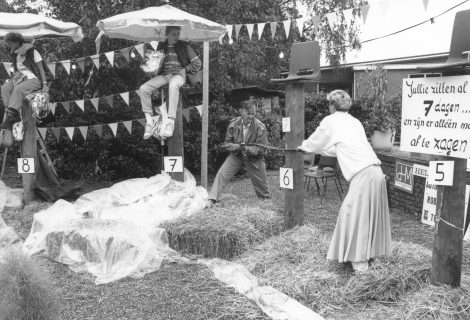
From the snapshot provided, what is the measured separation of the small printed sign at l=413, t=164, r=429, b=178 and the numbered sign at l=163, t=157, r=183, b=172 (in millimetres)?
3329

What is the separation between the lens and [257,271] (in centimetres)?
445

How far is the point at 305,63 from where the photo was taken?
527cm

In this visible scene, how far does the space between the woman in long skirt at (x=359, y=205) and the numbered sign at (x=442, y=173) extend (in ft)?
1.66

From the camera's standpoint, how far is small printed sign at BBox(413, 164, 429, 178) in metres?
6.87

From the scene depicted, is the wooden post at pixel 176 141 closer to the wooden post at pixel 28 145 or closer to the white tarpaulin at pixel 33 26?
the white tarpaulin at pixel 33 26

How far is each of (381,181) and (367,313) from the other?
1062 mm

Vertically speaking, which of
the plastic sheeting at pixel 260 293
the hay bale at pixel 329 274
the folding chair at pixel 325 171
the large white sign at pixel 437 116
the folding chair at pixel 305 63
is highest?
the folding chair at pixel 305 63

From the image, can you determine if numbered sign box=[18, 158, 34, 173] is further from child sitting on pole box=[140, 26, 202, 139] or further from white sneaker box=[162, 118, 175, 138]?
white sneaker box=[162, 118, 175, 138]

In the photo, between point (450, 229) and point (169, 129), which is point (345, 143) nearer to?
point (450, 229)

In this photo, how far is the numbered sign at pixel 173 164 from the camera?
6312 millimetres

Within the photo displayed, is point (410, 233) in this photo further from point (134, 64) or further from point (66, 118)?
point (66, 118)

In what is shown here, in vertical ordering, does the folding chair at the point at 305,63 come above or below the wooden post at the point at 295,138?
above

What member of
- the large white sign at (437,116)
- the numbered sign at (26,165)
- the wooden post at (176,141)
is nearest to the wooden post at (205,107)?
the wooden post at (176,141)

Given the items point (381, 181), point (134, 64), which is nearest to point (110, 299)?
point (381, 181)
